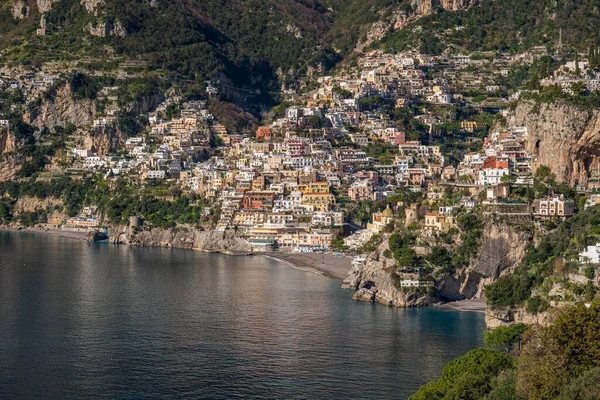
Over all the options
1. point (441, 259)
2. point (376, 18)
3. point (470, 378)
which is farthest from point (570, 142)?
point (376, 18)

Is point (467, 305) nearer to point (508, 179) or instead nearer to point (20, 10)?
point (508, 179)

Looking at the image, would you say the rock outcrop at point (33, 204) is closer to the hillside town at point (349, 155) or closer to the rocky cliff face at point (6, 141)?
the hillside town at point (349, 155)

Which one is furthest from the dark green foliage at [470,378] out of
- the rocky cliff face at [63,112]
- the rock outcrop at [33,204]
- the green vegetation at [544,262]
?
the rocky cliff face at [63,112]

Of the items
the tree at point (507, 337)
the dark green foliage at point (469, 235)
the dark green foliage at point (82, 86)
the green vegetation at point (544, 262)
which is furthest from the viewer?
the dark green foliage at point (82, 86)

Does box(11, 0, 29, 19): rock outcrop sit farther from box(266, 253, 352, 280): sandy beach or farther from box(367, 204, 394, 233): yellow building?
box(367, 204, 394, 233): yellow building

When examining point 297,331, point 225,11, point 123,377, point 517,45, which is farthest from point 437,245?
point 225,11
